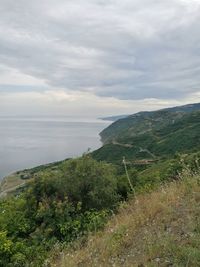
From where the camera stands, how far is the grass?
430cm

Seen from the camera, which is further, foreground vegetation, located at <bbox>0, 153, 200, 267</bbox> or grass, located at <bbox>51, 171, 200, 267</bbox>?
foreground vegetation, located at <bbox>0, 153, 200, 267</bbox>

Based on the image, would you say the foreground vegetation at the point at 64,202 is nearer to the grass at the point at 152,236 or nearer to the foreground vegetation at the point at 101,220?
the foreground vegetation at the point at 101,220

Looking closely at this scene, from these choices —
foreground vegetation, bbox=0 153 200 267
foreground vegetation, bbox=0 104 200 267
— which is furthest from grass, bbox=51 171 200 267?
foreground vegetation, bbox=0 153 200 267

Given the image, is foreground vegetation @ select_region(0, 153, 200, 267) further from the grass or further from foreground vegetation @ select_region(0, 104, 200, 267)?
the grass

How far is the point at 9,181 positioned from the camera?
10194 cm

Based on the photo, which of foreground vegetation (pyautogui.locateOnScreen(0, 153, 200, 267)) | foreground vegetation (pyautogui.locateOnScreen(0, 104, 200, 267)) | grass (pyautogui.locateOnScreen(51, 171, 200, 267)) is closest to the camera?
grass (pyautogui.locateOnScreen(51, 171, 200, 267))

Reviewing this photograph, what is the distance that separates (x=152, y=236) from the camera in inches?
197

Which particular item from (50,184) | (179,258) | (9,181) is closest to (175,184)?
(179,258)

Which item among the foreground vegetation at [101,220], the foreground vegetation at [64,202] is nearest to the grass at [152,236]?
the foreground vegetation at [101,220]

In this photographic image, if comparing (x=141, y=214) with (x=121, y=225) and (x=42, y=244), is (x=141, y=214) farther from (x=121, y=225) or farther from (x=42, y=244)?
(x=42, y=244)

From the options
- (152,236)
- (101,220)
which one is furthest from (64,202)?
(152,236)

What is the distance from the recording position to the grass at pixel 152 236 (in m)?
4.30

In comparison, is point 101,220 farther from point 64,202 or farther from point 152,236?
point 152,236

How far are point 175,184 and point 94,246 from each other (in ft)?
7.94
